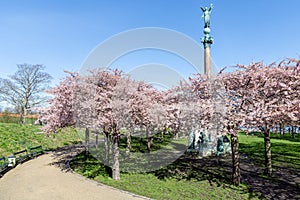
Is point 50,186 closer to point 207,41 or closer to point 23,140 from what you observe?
point 23,140

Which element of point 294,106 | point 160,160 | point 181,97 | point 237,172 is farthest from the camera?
point 160,160

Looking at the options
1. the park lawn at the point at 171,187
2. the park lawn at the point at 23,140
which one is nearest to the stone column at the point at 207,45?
the park lawn at the point at 171,187

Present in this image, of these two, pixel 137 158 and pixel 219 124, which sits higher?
pixel 219 124

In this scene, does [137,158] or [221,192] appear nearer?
[221,192]

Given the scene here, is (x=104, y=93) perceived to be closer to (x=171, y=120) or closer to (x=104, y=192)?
(x=171, y=120)

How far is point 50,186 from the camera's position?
10.5 meters

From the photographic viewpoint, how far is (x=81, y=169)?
44.8 ft

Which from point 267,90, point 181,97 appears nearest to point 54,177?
point 181,97

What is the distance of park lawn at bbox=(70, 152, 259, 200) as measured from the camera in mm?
8945

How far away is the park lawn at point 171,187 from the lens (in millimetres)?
8945

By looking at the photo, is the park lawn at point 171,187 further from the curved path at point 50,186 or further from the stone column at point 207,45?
the stone column at point 207,45

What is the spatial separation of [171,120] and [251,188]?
476 cm

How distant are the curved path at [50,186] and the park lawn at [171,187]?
0.57 m

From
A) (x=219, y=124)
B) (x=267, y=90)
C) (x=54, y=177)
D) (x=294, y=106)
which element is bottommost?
(x=54, y=177)
